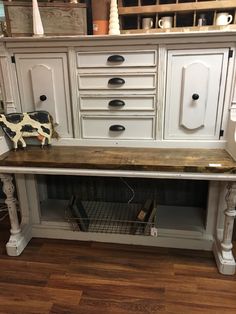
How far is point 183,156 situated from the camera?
4.79 ft

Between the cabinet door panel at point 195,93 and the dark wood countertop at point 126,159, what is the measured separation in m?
0.13

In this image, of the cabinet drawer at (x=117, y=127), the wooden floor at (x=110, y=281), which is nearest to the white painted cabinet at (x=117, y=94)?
the cabinet drawer at (x=117, y=127)

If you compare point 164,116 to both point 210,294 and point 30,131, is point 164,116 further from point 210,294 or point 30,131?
point 210,294

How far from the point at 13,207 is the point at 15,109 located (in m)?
0.64

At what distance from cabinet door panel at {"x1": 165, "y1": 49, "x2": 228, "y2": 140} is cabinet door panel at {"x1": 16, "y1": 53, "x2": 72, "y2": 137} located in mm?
639

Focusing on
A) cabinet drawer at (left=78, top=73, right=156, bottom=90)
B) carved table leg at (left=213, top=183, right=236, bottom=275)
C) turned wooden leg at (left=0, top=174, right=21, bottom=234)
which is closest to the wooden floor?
carved table leg at (left=213, top=183, right=236, bottom=275)

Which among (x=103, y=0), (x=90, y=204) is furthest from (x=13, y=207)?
(x=103, y=0)

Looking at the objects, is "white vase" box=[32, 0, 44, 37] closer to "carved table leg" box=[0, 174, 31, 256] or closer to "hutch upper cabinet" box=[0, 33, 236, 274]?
"hutch upper cabinet" box=[0, 33, 236, 274]

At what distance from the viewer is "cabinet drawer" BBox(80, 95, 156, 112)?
1.56 meters

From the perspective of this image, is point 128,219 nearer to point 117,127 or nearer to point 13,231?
point 117,127

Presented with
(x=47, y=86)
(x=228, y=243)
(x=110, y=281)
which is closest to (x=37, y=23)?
(x=47, y=86)

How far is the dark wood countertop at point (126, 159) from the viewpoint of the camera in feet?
4.37

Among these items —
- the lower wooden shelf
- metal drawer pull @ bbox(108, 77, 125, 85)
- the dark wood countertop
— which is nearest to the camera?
the dark wood countertop

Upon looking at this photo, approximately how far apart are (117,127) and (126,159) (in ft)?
0.92
